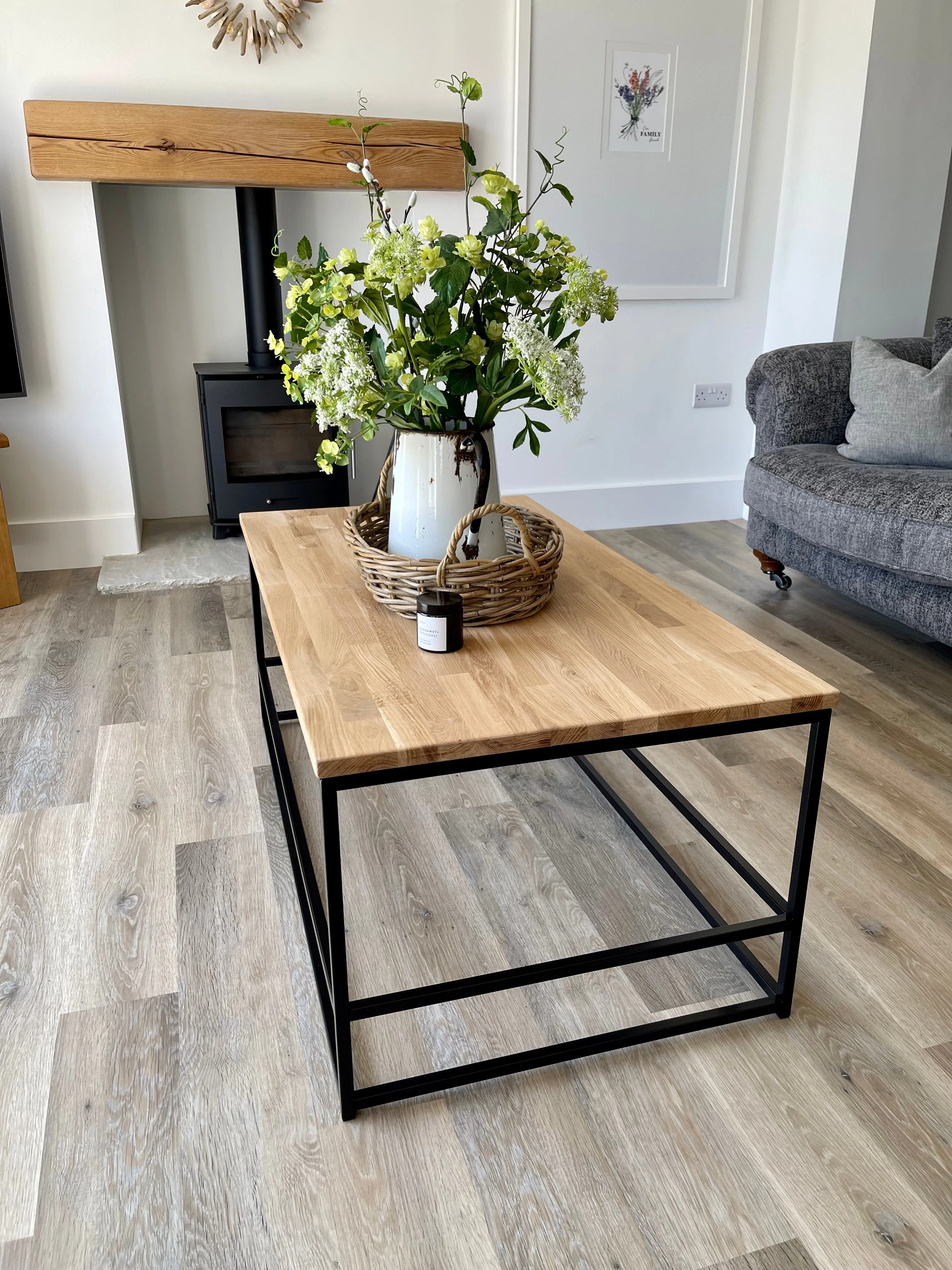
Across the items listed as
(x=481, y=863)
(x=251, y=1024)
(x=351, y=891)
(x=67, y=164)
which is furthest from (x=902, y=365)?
(x=67, y=164)

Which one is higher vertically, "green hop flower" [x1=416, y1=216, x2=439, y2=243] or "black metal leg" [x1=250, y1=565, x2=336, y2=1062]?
"green hop flower" [x1=416, y1=216, x2=439, y2=243]

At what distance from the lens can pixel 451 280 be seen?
4.23 ft

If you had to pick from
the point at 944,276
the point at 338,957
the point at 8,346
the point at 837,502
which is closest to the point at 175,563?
the point at 8,346

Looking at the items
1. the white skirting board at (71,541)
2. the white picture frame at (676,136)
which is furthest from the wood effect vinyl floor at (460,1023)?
the white picture frame at (676,136)

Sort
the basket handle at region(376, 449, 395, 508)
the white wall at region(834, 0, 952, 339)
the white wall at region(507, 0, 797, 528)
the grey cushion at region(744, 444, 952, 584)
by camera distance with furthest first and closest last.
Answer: the white wall at region(507, 0, 797, 528), the white wall at region(834, 0, 952, 339), the grey cushion at region(744, 444, 952, 584), the basket handle at region(376, 449, 395, 508)

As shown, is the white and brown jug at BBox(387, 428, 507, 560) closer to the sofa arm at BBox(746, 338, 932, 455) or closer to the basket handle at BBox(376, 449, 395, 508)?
the basket handle at BBox(376, 449, 395, 508)

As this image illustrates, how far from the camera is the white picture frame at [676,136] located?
3260 mm

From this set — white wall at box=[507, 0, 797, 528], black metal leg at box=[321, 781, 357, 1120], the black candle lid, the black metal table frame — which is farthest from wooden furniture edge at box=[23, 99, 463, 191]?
black metal leg at box=[321, 781, 357, 1120]

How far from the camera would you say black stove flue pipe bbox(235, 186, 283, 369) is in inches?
128

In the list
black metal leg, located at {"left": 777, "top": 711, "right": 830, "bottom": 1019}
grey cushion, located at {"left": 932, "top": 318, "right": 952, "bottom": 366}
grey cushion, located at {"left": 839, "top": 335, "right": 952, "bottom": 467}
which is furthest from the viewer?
grey cushion, located at {"left": 932, "top": 318, "right": 952, "bottom": 366}

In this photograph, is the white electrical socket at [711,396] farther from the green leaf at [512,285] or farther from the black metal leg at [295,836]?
the green leaf at [512,285]

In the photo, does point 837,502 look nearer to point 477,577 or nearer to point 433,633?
point 477,577

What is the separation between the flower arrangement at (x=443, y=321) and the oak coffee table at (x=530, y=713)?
31 centimetres

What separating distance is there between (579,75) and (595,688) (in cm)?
296
